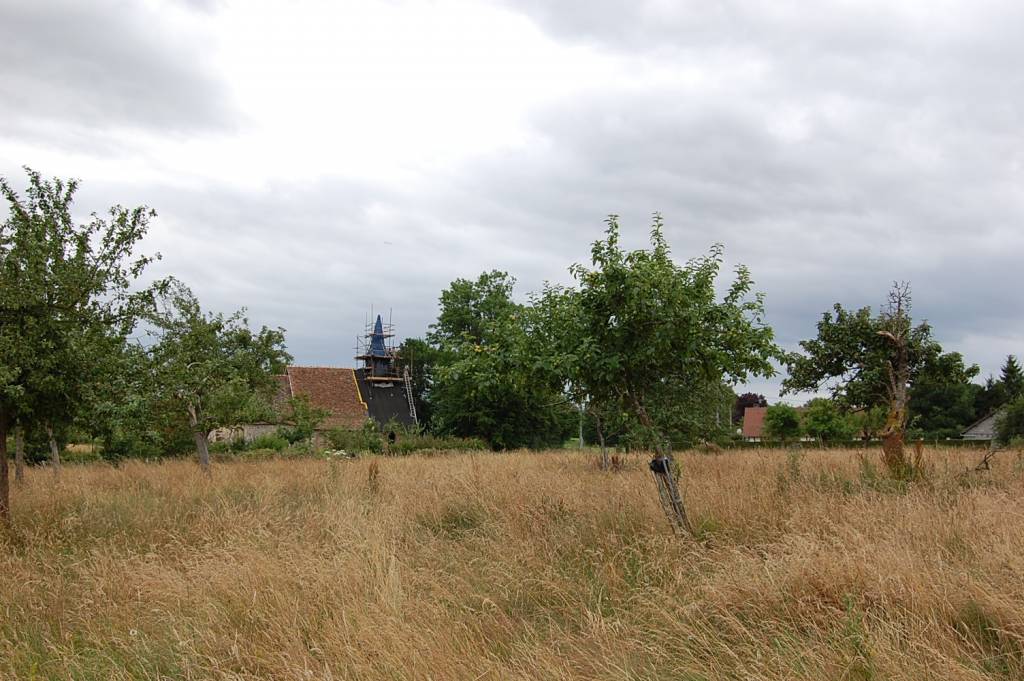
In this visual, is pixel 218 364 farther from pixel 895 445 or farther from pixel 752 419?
pixel 752 419

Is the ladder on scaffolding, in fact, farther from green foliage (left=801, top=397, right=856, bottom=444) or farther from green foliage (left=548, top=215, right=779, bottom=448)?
green foliage (left=548, top=215, right=779, bottom=448)

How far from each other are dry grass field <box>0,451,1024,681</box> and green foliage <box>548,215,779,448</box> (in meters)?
Result: 1.46

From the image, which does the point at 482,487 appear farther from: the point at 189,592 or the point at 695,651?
→ the point at 695,651

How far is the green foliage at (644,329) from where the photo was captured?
7.64 m

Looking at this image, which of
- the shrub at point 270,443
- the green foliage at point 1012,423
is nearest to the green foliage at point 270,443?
the shrub at point 270,443

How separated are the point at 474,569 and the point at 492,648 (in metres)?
1.77

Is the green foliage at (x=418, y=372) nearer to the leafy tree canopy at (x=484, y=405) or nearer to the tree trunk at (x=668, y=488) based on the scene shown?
the leafy tree canopy at (x=484, y=405)

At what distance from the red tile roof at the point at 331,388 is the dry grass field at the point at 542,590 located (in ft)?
125

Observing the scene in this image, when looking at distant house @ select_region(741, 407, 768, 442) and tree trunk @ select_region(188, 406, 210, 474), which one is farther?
distant house @ select_region(741, 407, 768, 442)

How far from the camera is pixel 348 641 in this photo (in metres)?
4.61

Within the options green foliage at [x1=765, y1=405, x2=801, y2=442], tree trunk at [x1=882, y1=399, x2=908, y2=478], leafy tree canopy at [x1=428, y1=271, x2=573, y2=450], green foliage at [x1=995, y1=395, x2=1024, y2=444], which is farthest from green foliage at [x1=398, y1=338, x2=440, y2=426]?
tree trunk at [x1=882, y1=399, x2=908, y2=478]

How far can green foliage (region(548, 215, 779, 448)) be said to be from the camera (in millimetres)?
7637

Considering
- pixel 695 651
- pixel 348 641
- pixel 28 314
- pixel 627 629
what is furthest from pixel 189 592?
pixel 28 314

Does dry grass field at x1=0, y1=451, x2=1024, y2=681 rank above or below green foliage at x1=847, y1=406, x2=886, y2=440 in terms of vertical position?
below
